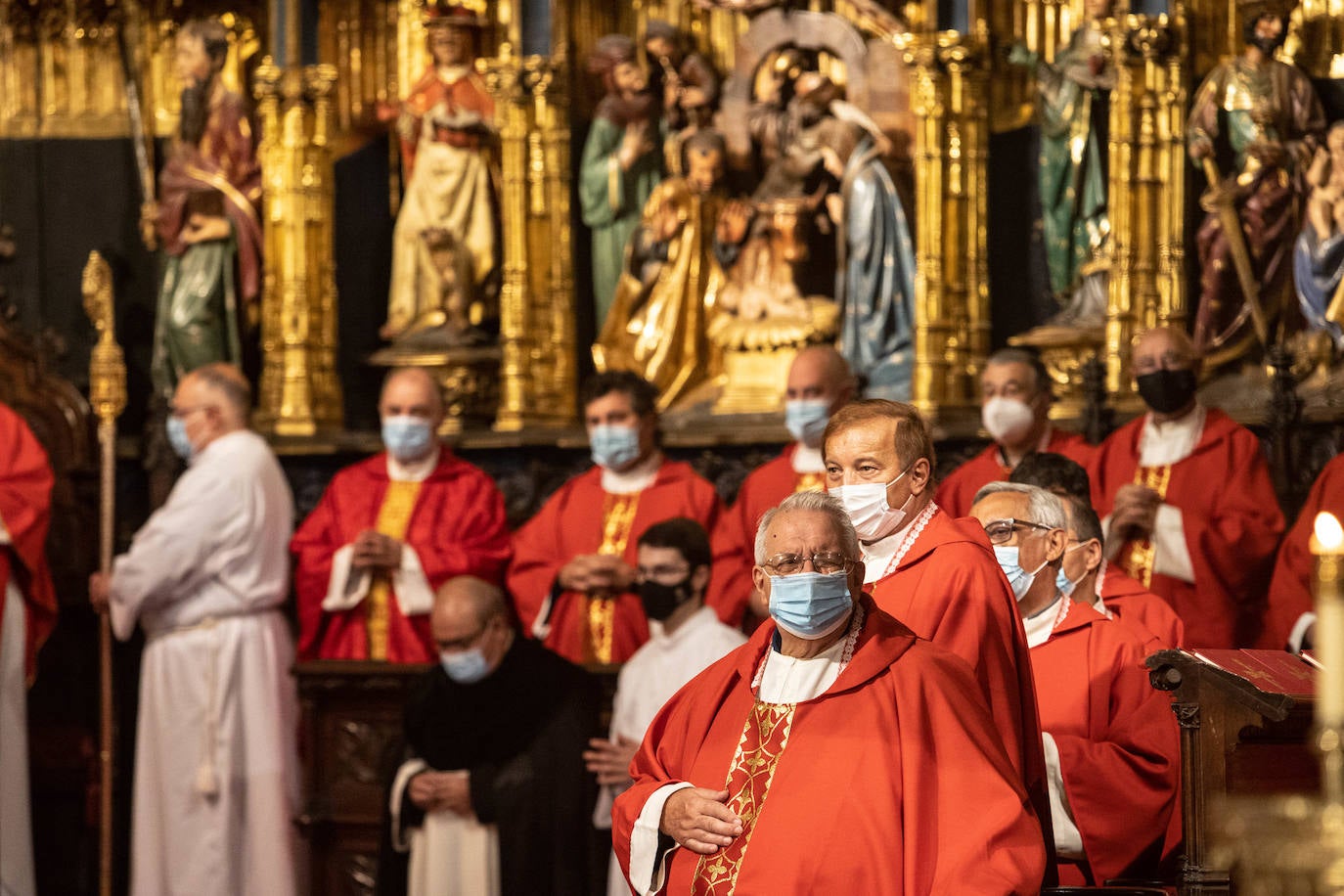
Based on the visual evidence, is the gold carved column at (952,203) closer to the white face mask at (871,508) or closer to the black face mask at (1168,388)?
the black face mask at (1168,388)

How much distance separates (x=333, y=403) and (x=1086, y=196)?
382 cm

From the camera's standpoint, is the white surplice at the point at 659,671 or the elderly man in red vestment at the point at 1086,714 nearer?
the elderly man in red vestment at the point at 1086,714

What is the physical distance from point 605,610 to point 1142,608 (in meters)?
3.00

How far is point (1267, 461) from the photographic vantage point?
8570 millimetres

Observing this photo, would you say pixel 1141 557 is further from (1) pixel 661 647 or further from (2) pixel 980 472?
(1) pixel 661 647

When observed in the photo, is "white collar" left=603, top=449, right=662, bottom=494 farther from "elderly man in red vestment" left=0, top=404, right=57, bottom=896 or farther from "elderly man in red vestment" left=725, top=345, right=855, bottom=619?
"elderly man in red vestment" left=0, top=404, right=57, bottom=896

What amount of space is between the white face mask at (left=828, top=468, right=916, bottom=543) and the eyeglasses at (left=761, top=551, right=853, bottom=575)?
1.56 ft

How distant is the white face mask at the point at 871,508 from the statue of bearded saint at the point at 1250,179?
4631 millimetres

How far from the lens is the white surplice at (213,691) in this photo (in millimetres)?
8484

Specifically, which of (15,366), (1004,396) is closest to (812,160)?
(1004,396)

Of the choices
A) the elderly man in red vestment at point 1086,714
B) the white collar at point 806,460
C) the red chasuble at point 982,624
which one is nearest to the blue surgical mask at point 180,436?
the white collar at point 806,460

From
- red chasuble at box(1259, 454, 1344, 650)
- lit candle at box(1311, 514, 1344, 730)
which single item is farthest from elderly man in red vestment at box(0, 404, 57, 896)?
lit candle at box(1311, 514, 1344, 730)

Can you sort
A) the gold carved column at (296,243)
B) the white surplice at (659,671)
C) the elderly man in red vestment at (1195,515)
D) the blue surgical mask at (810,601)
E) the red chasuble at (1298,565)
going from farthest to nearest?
the gold carved column at (296,243)
the elderly man in red vestment at (1195,515)
the red chasuble at (1298,565)
the white surplice at (659,671)
the blue surgical mask at (810,601)

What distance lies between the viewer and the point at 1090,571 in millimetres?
5715
